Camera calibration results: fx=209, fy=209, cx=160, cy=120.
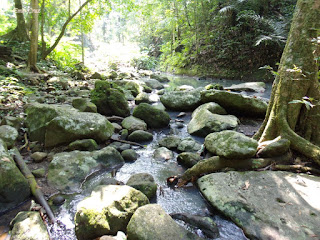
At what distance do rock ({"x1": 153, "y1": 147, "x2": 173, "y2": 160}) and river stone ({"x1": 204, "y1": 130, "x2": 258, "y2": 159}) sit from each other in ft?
3.35

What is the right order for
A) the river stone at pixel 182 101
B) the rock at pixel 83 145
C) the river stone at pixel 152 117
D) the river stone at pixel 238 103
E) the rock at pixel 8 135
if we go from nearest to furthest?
1. the rock at pixel 8 135
2. the rock at pixel 83 145
3. the river stone at pixel 152 117
4. the river stone at pixel 238 103
5. the river stone at pixel 182 101

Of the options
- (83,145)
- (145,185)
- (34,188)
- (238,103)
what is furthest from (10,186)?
(238,103)

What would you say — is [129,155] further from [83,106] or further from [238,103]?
[238,103]

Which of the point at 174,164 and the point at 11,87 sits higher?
the point at 11,87

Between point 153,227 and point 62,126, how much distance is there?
9.74 ft

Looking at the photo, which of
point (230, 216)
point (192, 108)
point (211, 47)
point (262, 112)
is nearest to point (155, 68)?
point (211, 47)

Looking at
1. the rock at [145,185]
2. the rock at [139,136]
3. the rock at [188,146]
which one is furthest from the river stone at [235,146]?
the rock at [139,136]

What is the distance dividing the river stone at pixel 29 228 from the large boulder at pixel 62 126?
80.1 inches

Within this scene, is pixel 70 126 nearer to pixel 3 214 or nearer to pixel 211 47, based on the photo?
pixel 3 214

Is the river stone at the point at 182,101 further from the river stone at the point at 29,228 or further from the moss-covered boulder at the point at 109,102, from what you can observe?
the river stone at the point at 29,228

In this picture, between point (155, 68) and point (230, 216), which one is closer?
point (230, 216)

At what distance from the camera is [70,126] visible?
4391 mm

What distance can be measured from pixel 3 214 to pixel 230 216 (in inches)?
115

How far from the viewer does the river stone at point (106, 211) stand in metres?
2.35
